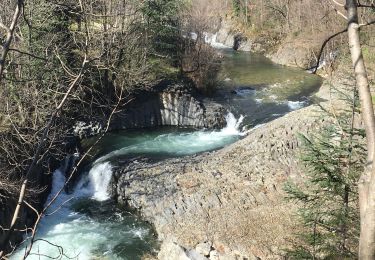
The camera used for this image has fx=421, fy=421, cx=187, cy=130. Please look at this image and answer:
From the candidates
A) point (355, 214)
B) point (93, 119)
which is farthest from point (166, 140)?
point (355, 214)

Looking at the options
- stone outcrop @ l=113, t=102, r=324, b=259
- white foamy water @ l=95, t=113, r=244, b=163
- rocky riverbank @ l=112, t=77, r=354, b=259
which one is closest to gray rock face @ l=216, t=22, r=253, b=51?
white foamy water @ l=95, t=113, r=244, b=163

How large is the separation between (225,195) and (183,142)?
668 centimetres

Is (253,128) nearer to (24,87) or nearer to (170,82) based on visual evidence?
(170,82)

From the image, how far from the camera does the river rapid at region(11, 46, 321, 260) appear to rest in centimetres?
1259

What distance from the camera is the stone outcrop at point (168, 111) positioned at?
2206cm

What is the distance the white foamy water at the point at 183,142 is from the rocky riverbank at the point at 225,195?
1631 millimetres

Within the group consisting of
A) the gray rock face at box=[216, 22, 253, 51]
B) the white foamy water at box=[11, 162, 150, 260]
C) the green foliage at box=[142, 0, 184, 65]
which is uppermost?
the gray rock face at box=[216, 22, 253, 51]

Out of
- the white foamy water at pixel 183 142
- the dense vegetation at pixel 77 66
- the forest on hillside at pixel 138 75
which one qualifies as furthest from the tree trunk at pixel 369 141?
the white foamy water at pixel 183 142

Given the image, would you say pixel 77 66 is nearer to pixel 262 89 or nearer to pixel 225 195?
pixel 225 195

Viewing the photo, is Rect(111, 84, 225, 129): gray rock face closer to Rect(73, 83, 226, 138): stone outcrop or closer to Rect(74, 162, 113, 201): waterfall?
Rect(73, 83, 226, 138): stone outcrop

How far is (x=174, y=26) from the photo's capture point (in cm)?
2561

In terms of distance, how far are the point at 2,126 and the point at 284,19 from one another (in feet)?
113

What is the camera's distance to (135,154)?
17.9 metres

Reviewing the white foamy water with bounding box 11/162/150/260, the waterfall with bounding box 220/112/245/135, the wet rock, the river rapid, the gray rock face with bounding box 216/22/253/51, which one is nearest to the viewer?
the wet rock
